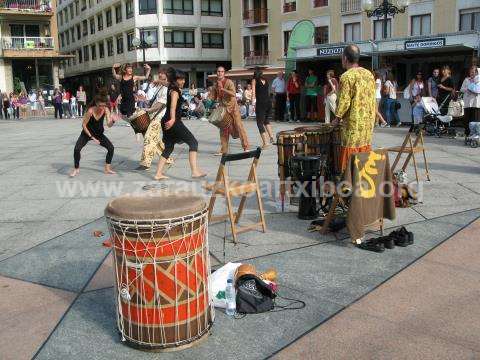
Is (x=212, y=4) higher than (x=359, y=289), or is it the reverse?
(x=212, y=4)

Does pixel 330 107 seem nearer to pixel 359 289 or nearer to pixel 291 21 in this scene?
pixel 359 289

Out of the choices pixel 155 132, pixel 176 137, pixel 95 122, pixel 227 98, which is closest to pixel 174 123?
pixel 176 137

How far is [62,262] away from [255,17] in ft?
135

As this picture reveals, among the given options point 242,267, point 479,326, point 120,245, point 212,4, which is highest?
point 212,4

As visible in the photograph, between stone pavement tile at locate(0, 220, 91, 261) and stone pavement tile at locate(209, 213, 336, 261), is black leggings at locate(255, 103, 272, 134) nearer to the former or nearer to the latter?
stone pavement tile at locate(209, 213, 336, 261)

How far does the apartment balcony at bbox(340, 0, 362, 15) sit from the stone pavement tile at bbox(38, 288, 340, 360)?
3449 centimetres

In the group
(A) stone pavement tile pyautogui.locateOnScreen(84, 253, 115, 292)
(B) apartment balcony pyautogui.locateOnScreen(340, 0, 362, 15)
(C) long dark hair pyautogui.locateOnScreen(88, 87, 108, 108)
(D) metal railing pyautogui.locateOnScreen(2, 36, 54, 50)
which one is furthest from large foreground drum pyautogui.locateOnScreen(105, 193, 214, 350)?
(D) metal railing pyautogui.locateOnScreen(2, 36, 54, 50)

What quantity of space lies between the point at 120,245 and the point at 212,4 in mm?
50986

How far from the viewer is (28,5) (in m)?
44.3

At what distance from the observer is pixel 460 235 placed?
18.0 feet

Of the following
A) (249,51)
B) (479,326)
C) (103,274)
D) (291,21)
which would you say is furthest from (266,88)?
(249,51)

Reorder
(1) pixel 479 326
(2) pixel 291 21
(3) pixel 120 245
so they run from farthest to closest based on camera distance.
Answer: (2) pixel 291 21
(1) pixel 479 326
(3) pixel 120 245

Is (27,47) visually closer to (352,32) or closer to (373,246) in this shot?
(352,32)

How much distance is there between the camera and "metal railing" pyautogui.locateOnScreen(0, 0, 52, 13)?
43531 mm
